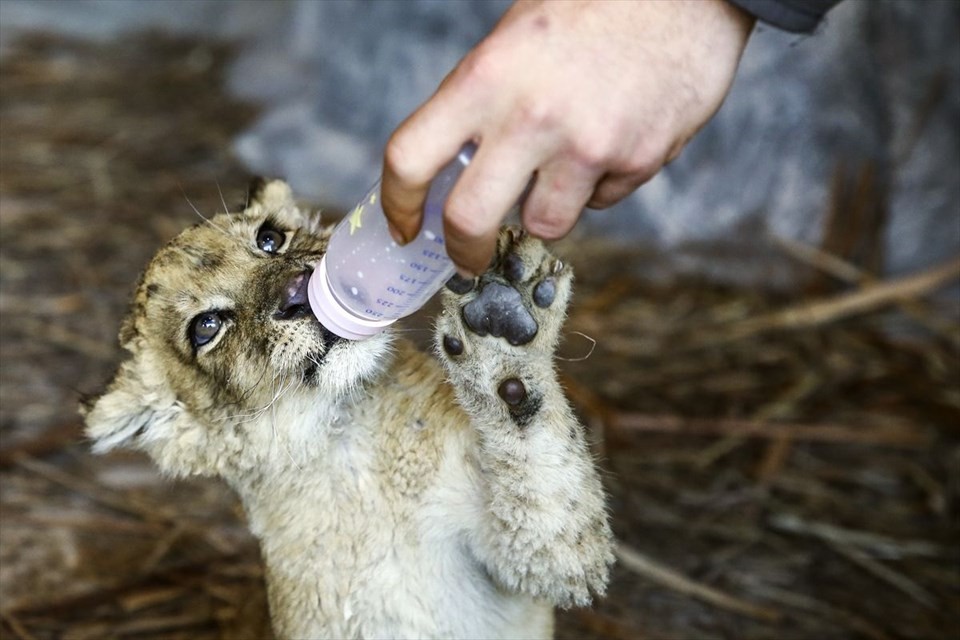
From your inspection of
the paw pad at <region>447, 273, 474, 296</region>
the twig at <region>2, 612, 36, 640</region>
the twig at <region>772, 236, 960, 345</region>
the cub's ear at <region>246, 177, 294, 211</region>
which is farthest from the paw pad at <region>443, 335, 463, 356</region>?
the twig at <region>772, 236, 960, 345</region>

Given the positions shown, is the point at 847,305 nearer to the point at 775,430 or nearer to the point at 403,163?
the point at 775,430

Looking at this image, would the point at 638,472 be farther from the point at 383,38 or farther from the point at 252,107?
the point at 252,107

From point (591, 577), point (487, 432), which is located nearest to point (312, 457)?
point (487, 432)

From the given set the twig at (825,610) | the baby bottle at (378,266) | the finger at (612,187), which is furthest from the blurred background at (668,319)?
the baby bottle at (378,266)

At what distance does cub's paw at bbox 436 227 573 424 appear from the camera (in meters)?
2.66

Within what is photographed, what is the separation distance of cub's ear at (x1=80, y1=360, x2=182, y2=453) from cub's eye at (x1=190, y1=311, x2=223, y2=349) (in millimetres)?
223

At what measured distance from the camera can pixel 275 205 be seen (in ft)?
12.1

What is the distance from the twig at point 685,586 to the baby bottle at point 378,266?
2301 mm

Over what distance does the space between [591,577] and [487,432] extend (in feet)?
1.60

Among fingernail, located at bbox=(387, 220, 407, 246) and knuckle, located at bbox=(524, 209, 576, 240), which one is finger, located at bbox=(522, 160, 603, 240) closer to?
knuckle, located at bbox=(524, 209, 576, 240)

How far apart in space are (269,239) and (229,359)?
1.54 feet

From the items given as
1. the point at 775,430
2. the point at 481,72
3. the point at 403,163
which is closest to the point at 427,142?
the point at 403,163

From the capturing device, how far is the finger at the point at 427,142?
2096 millimetres

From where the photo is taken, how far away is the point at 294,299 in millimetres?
2998
